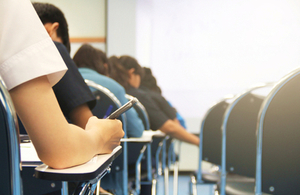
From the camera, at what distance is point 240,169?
1.61m

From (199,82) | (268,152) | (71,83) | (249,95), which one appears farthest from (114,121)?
(199,82)

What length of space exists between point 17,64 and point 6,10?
0.10m

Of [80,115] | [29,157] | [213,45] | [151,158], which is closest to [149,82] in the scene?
[151,158]

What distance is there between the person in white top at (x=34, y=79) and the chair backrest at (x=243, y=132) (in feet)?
3.83

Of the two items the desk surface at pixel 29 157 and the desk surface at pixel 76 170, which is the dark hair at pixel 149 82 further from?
the desk surface at pixel 76 170

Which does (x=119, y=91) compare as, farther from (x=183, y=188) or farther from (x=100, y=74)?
(x=183, y=188)

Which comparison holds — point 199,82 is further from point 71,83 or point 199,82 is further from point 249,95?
point 71,83

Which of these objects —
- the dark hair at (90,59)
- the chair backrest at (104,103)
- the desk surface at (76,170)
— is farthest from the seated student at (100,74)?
the desk surface at (76,170)

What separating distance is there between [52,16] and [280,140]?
94 cm

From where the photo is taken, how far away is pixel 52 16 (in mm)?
1204

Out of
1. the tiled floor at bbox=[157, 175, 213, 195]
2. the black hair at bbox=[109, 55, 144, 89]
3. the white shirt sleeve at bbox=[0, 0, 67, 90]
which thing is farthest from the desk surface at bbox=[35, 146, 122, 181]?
the tiled floor at bbox=[157, 175, 213, 195]

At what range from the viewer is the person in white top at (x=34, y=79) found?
1.74ft

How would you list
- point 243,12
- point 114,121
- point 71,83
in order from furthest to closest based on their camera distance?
point 243,12 < point 71,83 < point 114,121

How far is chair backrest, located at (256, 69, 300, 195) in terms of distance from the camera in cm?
94
